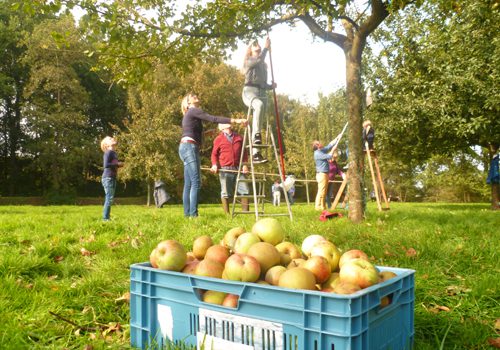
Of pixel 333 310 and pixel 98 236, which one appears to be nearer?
pixel 333 310

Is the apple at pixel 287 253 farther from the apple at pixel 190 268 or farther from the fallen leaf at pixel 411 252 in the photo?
the fallen leaf at pixel 411 252

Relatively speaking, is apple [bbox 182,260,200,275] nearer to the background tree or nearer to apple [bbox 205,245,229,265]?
apple [bbox 205,245,229,265]

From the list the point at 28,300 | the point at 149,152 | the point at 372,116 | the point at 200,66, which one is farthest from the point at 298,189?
the point at 28,300

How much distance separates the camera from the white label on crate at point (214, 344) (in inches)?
72.7

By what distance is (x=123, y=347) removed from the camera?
230 centimetres

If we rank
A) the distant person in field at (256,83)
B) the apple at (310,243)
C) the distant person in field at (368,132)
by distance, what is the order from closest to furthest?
1. the apple at (310,243)
2. the distant person in field at (256,83)
3. the distant person in field at (368,132)

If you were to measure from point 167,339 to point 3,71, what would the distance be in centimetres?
3588

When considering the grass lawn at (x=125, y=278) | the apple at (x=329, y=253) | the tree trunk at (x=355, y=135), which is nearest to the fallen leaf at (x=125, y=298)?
the grass lawn at (x=125, y=278)

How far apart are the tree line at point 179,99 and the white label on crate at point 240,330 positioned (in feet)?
16.5

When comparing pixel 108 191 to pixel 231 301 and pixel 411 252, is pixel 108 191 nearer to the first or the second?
pixel 411 252

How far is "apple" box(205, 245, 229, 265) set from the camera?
7.31ft

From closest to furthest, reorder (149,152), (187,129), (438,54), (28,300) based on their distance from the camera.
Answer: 1. (28,300)
2. (187,129)
3. (438,54)
4. (149,152)

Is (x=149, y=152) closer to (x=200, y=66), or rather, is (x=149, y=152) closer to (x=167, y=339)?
(x=200, y=66)

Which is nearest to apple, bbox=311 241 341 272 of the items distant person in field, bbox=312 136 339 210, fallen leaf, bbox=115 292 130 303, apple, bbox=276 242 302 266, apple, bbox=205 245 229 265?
apple, bbox=276 242 302 266
